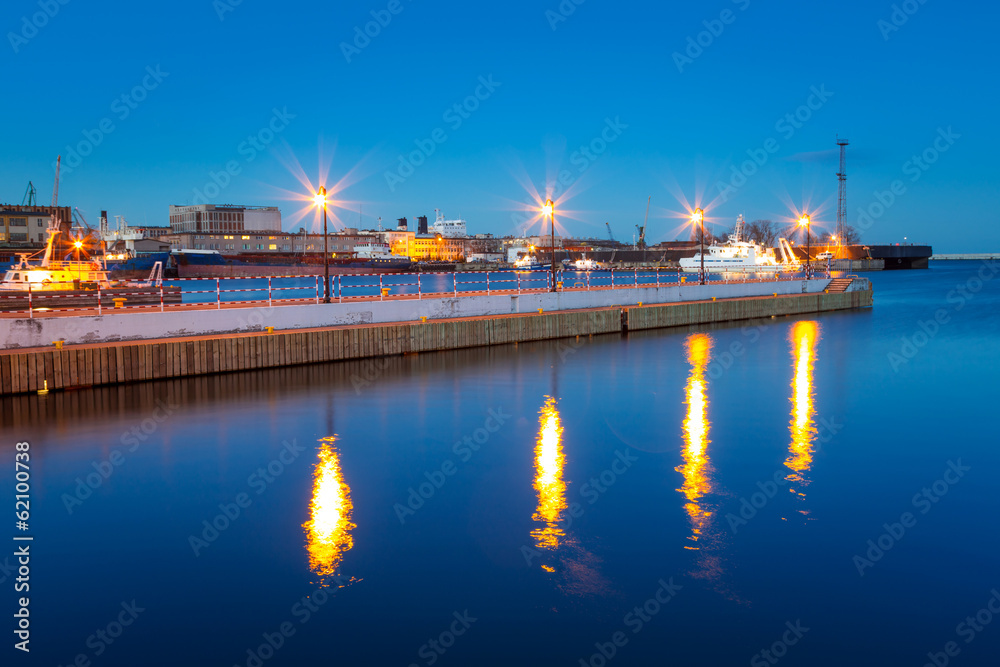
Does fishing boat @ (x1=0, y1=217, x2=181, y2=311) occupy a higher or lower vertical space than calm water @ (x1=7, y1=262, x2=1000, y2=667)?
higher

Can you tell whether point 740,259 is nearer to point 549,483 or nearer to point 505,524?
point 549,483

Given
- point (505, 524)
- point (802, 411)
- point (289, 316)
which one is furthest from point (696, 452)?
point (289, 316)

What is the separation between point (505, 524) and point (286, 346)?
48.0 ft

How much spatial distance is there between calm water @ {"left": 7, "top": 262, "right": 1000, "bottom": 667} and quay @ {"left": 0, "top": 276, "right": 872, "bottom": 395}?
854mm

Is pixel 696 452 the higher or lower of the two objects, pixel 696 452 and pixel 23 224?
the lower

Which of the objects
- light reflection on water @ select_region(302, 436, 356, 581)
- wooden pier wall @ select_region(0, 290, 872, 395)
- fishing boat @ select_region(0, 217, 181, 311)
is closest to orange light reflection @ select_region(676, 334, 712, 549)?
light reflection on water @ select_region(302, 436, 356, 581)

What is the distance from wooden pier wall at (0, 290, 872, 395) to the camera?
19781mm

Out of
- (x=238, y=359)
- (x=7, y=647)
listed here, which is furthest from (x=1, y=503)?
→ (x=238, y=359)

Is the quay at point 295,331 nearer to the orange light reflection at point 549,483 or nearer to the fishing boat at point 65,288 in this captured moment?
the fishing boat at point 65,288

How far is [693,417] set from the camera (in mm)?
19375

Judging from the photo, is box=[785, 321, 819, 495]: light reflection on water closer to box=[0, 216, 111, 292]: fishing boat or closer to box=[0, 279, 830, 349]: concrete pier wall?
box=[0, 279, 830, 349]: concrete pier wall

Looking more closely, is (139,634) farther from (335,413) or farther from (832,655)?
(335,413)

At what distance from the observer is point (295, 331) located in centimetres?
2500

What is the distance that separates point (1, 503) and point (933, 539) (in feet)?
46.3
